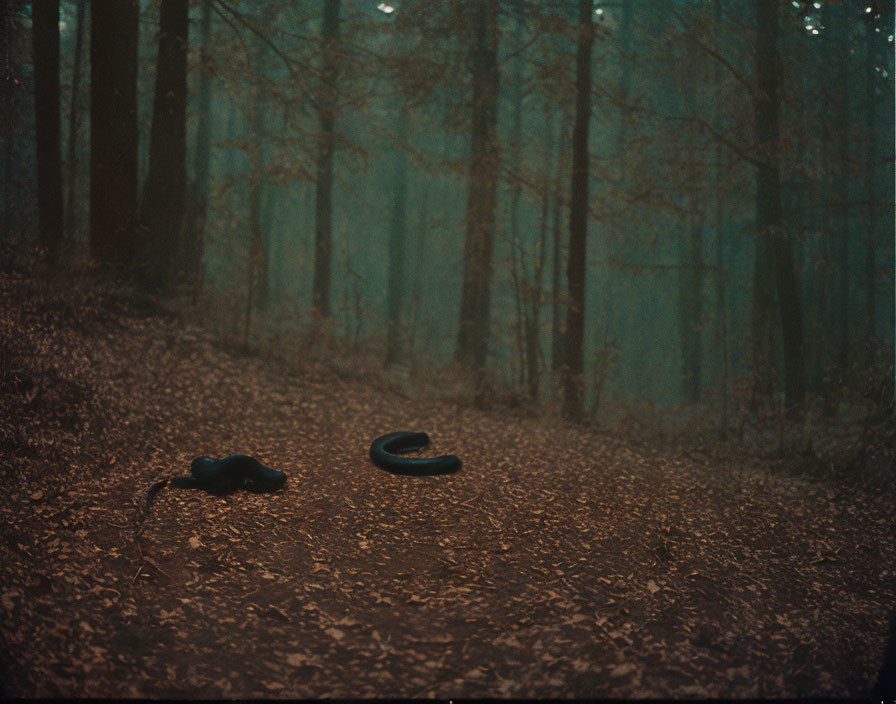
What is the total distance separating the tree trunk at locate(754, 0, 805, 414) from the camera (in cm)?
920

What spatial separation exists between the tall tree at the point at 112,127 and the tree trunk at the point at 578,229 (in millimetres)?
5967

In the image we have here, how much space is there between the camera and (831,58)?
1090 centimetres

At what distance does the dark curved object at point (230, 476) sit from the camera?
14.4 ft

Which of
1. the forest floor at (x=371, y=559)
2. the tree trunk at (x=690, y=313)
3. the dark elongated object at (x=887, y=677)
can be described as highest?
the tree trunk at (x=690, y=313)

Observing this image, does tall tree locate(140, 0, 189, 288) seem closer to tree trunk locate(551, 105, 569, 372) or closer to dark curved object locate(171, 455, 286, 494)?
dark curved object locate(171, 455, 286, 494)

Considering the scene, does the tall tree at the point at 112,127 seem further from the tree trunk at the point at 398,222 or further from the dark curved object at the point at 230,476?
the tree trunk at the point at 398,222

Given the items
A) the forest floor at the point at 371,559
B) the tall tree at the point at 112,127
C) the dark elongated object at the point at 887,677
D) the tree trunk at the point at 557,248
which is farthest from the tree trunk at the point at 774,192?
the tall tree at the point at 112,127

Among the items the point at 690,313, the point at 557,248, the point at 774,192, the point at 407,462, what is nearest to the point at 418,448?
the point at 407,462

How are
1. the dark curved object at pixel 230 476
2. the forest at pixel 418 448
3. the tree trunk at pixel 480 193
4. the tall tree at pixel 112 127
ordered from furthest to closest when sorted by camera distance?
1. the tree trunk at pixel 480 193
2. the tall tree at pixel 112 127
3. the dark curved object at pixel 230 476
4. the forest at pixel 418 448

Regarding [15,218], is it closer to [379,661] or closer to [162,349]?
[162,349]

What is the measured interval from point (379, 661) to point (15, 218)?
706 cm

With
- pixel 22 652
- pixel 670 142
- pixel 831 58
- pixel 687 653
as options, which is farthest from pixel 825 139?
pixel 22 652

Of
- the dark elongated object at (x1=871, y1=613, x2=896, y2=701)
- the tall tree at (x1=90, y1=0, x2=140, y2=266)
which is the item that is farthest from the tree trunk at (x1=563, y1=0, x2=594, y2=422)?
the tall tree at (x1=90, y1=0, x2=140, y2=266)

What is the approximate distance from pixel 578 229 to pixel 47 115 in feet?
22.7
